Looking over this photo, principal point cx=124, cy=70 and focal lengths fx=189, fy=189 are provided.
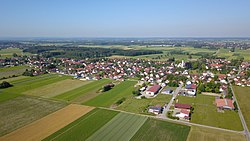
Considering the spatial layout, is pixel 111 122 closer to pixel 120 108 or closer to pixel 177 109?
pixel 120 108

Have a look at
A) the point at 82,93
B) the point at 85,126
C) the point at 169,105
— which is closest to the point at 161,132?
the point at 85,126

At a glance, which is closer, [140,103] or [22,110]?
[22,110]

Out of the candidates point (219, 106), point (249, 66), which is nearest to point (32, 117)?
point (219, 106)

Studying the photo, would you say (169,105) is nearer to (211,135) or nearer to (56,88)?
(211,135)

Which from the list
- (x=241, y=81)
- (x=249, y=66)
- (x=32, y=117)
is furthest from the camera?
(x=249, y=66)

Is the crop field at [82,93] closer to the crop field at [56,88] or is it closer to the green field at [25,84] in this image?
the crop field at [56,88]

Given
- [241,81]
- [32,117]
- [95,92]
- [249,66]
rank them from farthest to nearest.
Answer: [249,66]
[241,81]
[95,92]
[32,117]

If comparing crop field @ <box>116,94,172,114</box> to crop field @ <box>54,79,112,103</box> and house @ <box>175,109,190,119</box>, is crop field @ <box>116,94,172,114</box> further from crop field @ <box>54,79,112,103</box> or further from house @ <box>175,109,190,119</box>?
crop field @ <box>54,79,112,103</box>
